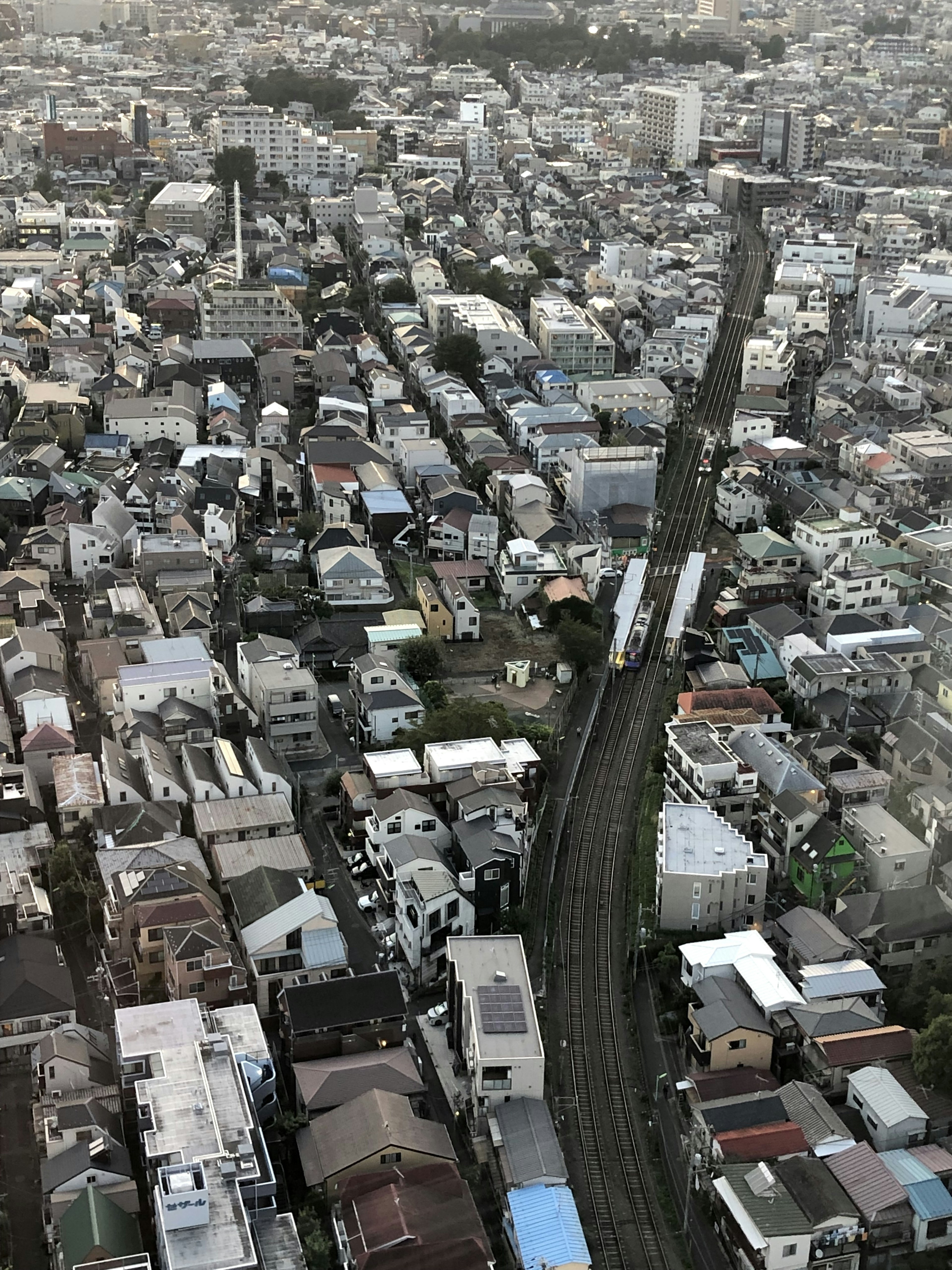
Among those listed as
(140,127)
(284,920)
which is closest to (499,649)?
(284,920)

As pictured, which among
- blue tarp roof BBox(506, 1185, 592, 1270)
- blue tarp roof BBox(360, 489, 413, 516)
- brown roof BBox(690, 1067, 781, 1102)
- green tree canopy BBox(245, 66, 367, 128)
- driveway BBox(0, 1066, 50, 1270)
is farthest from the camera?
green tree canopy BBox(245, 66, 367, 128)

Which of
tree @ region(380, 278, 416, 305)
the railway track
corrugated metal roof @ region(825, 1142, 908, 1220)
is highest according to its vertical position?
tree @ region(380, 278, 416, 305)

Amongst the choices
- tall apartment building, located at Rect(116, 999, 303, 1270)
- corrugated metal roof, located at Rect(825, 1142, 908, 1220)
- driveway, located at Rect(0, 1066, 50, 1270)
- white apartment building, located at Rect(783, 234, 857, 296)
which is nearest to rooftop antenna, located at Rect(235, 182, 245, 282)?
white apartment building, located at Rect(783, 234, 857, 296)

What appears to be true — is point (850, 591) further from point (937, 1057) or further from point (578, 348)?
point (578, 348)

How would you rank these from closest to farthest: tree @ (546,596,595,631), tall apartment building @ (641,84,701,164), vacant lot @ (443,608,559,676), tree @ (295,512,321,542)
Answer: vacant lot @ (443,608,559,676) < tree @ (546,596,595,631) < tree @ (295,512,321,542) < tall apartment building @ (641,84,701,164)

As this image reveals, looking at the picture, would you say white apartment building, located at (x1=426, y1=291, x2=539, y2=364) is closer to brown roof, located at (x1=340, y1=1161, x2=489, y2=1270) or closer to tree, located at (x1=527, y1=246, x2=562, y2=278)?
tree, located at (x1=527, y1=246, x2=562, y2=278)
